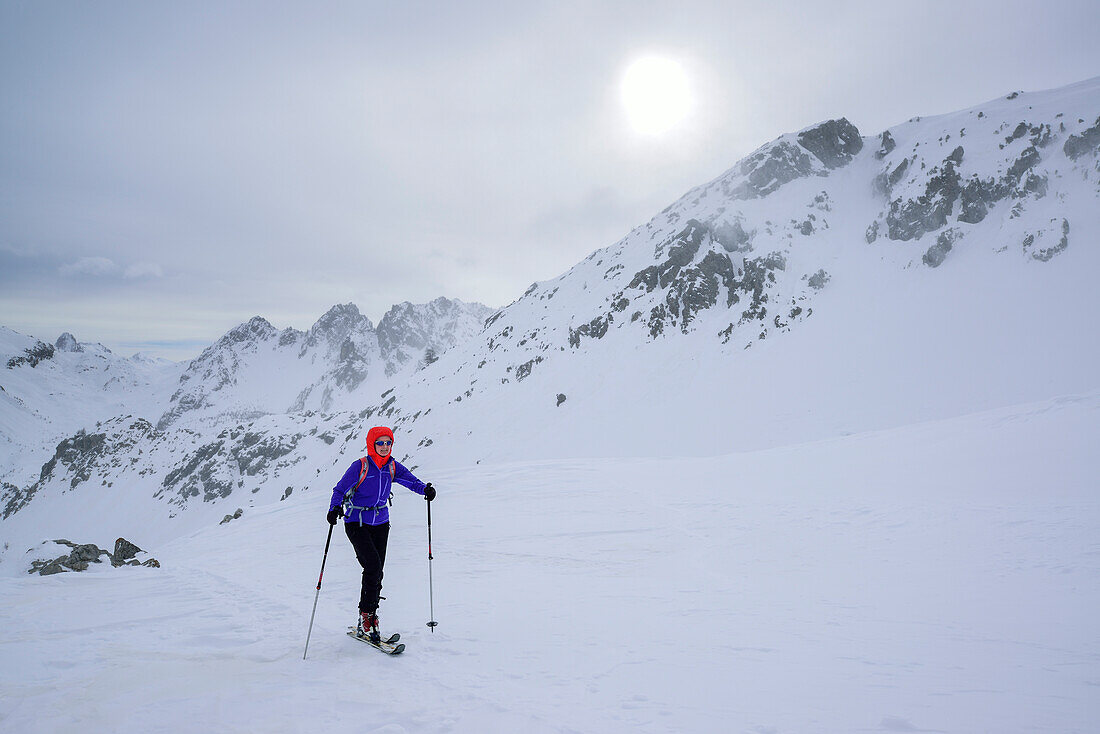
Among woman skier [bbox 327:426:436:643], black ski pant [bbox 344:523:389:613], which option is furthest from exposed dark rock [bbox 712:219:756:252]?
black ski pant [bbox 344:523:389:613]

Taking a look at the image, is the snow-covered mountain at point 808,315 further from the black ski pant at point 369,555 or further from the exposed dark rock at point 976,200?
the black ski pant at point 369,555

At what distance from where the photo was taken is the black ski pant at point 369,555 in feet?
19.5

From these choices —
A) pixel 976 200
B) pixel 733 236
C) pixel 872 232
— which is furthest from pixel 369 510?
pixel 976 200

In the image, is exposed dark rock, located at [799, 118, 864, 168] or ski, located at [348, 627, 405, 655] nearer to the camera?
ski, located at [348, 627, 405, 655]

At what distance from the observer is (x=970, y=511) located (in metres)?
9.20

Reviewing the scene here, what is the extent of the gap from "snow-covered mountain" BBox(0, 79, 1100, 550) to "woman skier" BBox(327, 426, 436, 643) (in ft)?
117

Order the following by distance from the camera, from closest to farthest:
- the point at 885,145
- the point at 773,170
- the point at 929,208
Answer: the point at 929,208, the point at 885,145, the point at 773,170

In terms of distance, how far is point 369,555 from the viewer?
6.11 metres

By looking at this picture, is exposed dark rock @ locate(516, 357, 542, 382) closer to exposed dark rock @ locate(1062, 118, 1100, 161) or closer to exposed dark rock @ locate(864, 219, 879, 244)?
exposed dark rock @ locate(864, 219, 879, 244)

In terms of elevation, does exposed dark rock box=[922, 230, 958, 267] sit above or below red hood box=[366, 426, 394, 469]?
above

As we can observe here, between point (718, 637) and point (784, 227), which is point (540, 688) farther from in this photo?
point (784, 227)

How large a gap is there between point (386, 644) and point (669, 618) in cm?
359

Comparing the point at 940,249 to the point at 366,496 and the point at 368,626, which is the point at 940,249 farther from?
the point at 368,626

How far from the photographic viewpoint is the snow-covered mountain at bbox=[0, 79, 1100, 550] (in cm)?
3797
